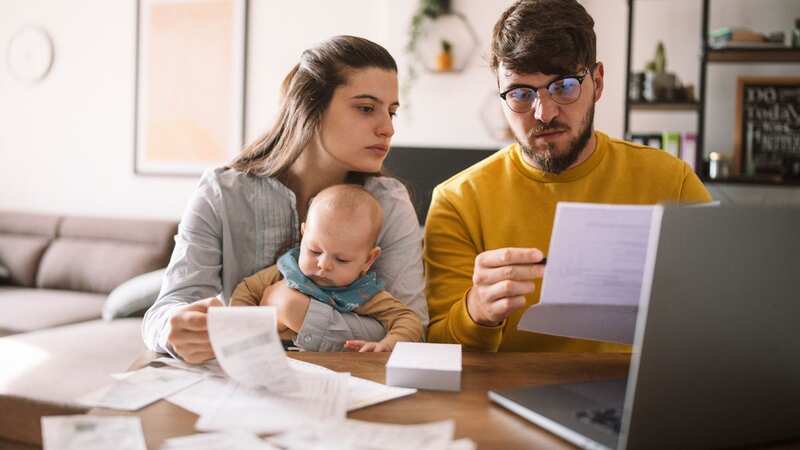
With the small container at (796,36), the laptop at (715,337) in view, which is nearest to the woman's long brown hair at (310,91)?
the laptop at (715,337)

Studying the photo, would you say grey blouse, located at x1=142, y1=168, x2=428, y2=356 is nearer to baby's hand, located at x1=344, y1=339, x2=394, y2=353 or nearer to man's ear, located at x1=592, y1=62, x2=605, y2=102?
baby's hand, located at x1=344, y1=339, x2=394, y2=353

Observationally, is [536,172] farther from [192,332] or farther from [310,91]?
[192,332]

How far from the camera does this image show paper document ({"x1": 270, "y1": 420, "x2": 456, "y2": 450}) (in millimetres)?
743

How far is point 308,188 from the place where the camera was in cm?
160

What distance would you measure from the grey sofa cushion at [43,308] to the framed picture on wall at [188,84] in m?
0.98

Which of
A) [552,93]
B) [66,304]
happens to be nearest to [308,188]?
[552,93]

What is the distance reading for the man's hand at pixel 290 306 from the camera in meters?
1.36

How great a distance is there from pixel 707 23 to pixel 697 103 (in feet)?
1.12

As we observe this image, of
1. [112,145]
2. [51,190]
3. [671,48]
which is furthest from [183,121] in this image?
[671,48]

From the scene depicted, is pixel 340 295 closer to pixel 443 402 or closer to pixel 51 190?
pixel 443 402

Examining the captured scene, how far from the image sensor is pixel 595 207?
2.50 feet

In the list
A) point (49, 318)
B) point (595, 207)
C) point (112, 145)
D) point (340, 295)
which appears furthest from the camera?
point (112, 145)

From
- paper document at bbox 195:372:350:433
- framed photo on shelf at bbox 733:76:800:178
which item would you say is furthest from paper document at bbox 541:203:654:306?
framed photo on shelf at bbox 733:76:800:178

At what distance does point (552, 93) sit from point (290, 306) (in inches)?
28.5
